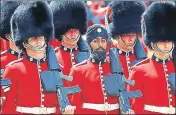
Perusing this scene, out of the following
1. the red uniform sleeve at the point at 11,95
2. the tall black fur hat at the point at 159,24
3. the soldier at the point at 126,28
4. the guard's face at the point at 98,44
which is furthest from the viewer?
the soldier at the point at 126,28

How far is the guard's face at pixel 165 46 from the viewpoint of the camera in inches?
171

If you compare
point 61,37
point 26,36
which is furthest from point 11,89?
point 61,37

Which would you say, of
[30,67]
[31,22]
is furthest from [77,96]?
[31,22]

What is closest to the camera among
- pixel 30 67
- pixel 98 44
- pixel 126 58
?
pixel 30 67

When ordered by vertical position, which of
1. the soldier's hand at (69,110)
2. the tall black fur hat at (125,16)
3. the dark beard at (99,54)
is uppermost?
the tall black fur hat at (125,16)

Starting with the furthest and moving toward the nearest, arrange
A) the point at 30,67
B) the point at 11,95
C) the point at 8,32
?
1. the point at 8,32
2. the point at 30,67
3. the point at 11,95

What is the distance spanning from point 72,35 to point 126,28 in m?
0.48

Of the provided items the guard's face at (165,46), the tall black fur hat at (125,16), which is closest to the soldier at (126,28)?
the tall black fur hat at (125,16)

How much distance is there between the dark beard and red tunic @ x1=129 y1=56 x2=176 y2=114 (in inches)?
→ 11.2

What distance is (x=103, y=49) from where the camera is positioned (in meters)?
4.27

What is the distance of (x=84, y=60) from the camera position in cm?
440

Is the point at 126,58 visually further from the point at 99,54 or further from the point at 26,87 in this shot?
the point at 26,87

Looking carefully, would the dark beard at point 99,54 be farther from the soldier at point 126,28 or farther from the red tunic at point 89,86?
the soldier at point 126,28

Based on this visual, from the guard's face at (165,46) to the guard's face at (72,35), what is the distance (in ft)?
2.20
